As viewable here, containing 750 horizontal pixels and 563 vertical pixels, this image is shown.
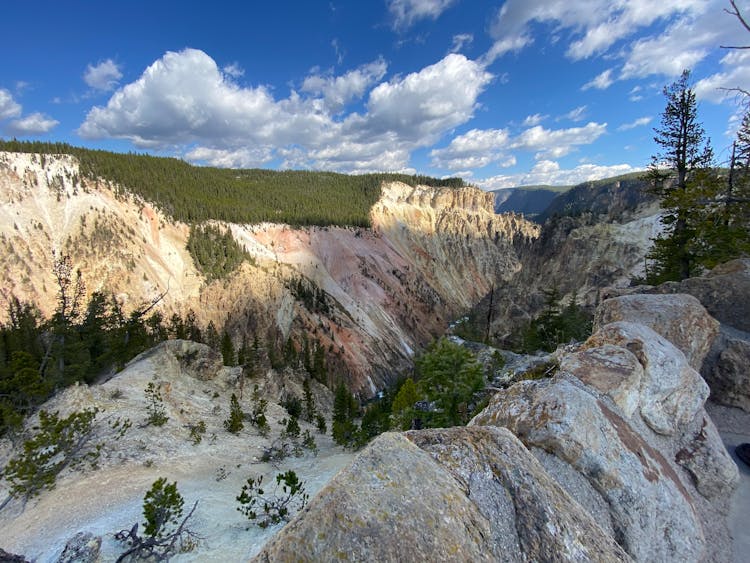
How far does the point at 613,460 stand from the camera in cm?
591

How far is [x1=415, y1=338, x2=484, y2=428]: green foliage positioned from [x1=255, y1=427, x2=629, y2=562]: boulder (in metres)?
9.31

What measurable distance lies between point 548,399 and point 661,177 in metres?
19.4

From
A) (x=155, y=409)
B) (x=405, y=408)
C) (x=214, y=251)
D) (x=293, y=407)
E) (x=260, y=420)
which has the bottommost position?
(x=293, y=407)

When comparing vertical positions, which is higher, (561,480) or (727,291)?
(727,291)

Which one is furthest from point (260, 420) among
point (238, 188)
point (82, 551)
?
point (238, 188)

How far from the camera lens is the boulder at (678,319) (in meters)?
10.9

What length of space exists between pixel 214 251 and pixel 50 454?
5350 centimetres

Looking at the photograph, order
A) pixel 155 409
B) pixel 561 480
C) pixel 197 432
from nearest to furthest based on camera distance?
pixel 561 480
pixel 155 409
pixel 197 432

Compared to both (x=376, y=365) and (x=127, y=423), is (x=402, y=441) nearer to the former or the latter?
(x=127, y=423)

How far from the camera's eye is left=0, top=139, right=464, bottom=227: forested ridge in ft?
210

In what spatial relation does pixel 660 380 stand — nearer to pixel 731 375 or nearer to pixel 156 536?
pixel 731 375

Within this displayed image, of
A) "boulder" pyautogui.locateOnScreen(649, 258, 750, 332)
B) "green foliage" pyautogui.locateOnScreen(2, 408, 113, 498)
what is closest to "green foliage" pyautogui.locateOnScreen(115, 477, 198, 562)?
"green foliage" pyautogui.locateOnScreen(2, 408, 113, 498)

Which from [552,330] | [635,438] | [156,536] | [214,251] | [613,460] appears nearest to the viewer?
[613,460]

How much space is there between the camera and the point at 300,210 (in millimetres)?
95625
